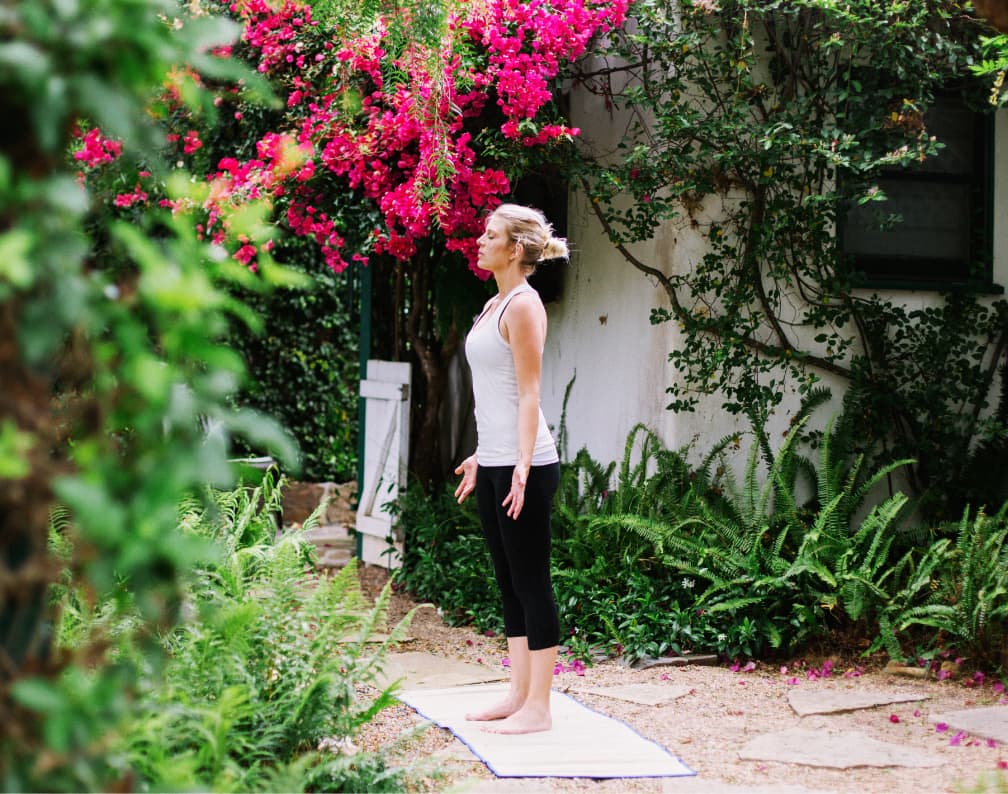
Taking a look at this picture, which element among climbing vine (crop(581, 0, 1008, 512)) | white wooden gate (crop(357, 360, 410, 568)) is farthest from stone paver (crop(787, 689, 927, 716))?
white wooden gate (crop(357, 360, 410, 568))

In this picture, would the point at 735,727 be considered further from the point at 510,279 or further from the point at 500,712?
A: the point at 510,279

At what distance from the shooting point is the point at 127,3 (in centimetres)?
159

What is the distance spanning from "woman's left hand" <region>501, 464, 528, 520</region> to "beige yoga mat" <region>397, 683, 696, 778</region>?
0.81 meters

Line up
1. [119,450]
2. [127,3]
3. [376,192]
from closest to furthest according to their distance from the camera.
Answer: [127,3] → [119,450] → [376,192]

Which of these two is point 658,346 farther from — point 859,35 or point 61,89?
point 61,89

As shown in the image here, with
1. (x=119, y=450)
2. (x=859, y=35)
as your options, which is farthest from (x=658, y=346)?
(x=119, y=450)

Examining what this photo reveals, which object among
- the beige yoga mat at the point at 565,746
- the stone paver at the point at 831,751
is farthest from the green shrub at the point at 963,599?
the beige yoga mat at the point at 565,746

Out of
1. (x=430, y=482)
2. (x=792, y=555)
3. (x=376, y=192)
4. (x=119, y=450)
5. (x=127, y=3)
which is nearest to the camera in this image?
(x=127, y=3)

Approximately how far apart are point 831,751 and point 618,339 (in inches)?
124

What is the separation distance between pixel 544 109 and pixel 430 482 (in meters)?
2.80

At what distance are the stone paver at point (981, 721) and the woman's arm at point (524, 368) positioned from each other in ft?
6.20

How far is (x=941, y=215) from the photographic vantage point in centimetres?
660

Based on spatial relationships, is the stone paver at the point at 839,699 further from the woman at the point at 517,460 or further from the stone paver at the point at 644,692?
A: the woman at the point at 517,460

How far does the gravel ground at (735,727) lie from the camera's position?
347cm
